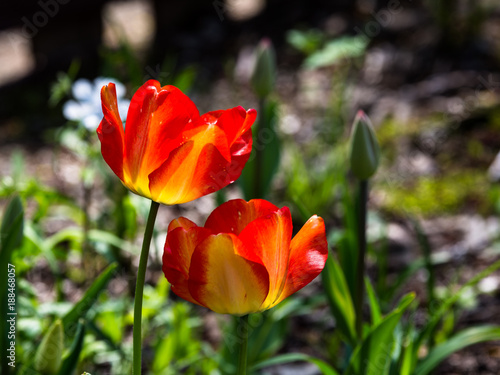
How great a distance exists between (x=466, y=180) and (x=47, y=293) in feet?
5.03

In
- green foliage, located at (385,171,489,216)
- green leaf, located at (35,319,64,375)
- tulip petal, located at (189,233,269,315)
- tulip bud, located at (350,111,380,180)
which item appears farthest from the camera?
green foliage, located at (385,171,489,216)

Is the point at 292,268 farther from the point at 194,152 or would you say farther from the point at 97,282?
the point at 97,282

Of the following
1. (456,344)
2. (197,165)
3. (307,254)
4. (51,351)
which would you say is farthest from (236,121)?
(456,344)

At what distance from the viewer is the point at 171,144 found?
70 centimetres

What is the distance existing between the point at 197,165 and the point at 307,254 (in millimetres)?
158

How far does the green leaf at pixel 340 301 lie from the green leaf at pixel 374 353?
0.38ft

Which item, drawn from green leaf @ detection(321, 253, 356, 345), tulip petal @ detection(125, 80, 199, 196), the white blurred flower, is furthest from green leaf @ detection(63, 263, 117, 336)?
the white blurred flower

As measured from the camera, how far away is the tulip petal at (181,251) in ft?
2.18

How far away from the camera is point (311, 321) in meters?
1.80

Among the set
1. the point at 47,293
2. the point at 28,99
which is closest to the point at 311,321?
the point at 47,293

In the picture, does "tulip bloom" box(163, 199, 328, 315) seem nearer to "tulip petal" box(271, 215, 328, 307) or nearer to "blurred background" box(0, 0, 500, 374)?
"tulip petal" box(271, 215, 328, 307)

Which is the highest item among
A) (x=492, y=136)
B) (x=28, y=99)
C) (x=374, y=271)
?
(x=28, y=99)

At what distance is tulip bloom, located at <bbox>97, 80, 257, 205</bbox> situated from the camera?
68 centimetres

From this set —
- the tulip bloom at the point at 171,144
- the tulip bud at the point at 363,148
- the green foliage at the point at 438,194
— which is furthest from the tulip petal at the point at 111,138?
the green foliage at the point at 438,194
